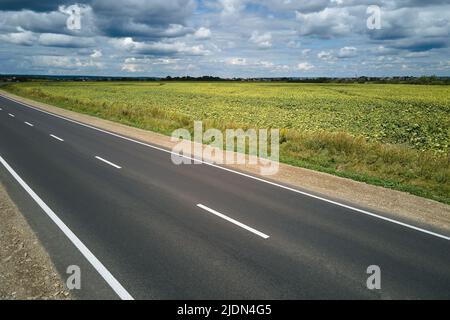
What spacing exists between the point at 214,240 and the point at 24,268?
3.35m

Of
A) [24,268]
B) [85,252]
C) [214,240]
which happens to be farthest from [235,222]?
[24,268]

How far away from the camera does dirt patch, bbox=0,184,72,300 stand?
16.2ft

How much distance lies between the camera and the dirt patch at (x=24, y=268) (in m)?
4.93

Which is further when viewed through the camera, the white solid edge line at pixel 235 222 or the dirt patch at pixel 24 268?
the white solid edge line at pixel 235 222

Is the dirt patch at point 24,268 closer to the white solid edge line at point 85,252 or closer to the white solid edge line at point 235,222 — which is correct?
the white solid edge line at point 85,252

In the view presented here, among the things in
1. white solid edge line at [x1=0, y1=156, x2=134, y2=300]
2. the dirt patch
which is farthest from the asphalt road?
the dirt patch

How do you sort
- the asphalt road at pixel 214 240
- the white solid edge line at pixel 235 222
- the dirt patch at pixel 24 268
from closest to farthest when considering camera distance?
the dirt patch at pixel 24 268, the asphalt road at pixel 214 240, the white solid edge line at pixel 235 222

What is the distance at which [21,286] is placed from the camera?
5078 millimetres

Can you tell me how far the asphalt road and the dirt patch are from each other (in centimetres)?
24

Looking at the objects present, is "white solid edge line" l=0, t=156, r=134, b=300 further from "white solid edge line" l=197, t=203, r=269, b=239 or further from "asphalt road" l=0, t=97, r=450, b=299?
"white solid edge line" l=197, t=203, r=269, b=239

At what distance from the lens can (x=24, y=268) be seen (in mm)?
5559

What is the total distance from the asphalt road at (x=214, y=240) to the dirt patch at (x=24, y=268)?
0.24m

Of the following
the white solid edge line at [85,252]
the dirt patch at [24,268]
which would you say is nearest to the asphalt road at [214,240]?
the white solid edge line at [85,252]

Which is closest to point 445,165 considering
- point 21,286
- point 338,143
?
point 338,143
